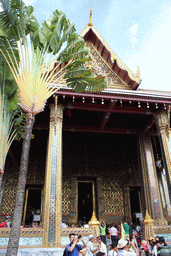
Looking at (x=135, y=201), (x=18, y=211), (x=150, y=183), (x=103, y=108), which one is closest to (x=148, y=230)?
(x=150, y=183)

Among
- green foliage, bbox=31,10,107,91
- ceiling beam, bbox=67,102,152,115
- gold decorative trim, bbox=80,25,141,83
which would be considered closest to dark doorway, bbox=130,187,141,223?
ceiling beam, bbox=67,102,152,115

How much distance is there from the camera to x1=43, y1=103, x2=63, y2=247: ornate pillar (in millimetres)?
6355

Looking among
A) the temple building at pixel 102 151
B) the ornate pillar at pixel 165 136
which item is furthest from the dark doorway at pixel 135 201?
the ornate pillar at pixel 165 136

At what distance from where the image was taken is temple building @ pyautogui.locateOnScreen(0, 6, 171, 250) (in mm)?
8406

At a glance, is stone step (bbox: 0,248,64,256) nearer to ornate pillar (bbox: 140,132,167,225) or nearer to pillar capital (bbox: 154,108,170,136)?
ornate pillar (bbox: 140,132,167,225)

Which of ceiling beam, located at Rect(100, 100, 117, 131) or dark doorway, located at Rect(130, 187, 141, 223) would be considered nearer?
ceiling beam, located at Rect(100, 100, 117, 131)

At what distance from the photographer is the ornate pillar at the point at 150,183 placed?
894cm

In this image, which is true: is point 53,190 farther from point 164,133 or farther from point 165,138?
point 164,133

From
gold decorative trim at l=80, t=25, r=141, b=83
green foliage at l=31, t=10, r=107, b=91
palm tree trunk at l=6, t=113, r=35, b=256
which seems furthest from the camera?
gold decorative trim at l=80, t=25, r=141, b=83

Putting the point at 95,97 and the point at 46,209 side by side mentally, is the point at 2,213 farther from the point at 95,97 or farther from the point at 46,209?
the point at 95,97

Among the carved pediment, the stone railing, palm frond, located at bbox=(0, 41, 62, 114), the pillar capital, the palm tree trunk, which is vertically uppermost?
the carved pediment

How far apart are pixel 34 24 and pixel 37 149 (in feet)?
24.9

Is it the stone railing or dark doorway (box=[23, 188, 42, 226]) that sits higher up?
dark doorway (box=[23, 188, 42, 226])

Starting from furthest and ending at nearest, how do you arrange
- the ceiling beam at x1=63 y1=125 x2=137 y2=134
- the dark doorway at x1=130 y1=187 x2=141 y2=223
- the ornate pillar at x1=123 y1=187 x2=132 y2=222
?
the dark doorway at x1=130 y1=187 x2=141 y2=223 < the ornate pillar at x1=123 y1=187 x2=132 y2=222 < the ceiling beam at x1=63 y1=125 x2=137 y2=134
